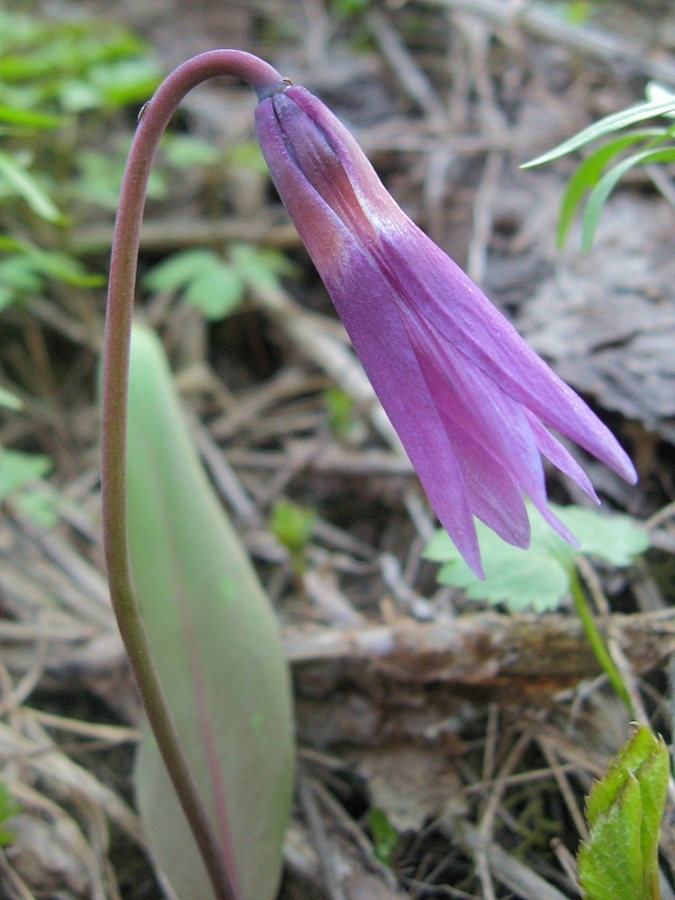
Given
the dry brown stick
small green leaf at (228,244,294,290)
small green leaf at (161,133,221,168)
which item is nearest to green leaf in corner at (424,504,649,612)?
the dry brown stick

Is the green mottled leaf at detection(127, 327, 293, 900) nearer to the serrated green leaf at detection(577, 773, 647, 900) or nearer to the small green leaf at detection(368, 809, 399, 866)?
the small green leaf at detection(368, 809, 399, 866)

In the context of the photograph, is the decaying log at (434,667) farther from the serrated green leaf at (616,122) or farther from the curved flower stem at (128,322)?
the serrated green leaf at (616,122)

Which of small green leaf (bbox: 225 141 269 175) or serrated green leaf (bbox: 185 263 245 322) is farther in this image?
small green leaf (bbox: 225 141 269 175)

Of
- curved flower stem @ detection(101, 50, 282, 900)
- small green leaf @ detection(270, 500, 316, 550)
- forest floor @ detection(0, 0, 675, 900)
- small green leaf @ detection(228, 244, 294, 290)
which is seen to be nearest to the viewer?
curved flower stem @ detection(101, 50, 282, 900)

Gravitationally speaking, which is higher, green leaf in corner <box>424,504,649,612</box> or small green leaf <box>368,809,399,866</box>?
green leaf in corner <box>424,504,649,612</box>

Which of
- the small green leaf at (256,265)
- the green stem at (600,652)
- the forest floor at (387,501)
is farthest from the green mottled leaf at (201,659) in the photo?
the small green leaf at (256,265)

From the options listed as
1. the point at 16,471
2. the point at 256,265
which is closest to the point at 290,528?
the point at 16,471
